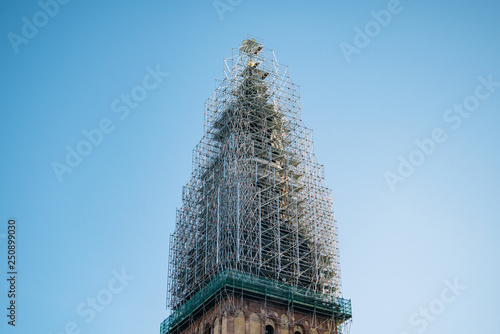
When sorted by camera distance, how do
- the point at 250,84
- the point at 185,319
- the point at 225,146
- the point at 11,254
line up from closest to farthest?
the point at 11,254 < the point at 185,319 < the point at 225,146 < the point at 250,84

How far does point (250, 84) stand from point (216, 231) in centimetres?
2254

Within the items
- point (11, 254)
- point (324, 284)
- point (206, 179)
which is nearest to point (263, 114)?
point (206, 179)

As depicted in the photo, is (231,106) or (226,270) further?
(231,106)

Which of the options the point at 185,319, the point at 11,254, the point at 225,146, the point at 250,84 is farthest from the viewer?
the point at 250,84

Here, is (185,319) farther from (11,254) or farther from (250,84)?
(250,84)

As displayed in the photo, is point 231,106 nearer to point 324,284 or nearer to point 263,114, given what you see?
point 263,114

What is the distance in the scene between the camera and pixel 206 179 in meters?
83.7

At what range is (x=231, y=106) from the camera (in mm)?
86500

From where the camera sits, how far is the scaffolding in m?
72.2

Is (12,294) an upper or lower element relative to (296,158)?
lower

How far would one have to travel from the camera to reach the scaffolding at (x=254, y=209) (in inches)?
2844

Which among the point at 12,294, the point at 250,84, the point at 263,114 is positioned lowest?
the point at 12,294

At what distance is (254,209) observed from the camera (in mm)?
75000

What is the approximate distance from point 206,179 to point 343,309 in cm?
2152
